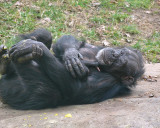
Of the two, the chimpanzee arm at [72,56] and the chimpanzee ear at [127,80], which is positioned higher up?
the chimpanzee arm at [72,56]

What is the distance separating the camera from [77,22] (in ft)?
26.2

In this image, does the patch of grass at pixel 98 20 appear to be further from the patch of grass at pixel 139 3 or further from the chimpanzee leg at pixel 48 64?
the chimpanzee leg at pixel 48 64

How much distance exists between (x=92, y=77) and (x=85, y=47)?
80cm

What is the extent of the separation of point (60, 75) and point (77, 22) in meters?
4.97

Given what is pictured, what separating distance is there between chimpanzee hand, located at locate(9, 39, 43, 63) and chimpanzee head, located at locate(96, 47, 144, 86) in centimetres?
102

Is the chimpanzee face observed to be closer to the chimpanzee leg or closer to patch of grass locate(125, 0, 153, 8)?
the chimpanzee leg

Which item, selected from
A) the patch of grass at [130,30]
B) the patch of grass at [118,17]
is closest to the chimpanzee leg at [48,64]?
the patch of grass at [130,30]

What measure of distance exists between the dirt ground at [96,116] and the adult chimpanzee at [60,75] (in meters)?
0.15

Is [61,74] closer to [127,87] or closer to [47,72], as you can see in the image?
[47,72]

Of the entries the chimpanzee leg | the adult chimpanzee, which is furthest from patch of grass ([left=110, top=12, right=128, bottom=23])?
the chimpanzee leg

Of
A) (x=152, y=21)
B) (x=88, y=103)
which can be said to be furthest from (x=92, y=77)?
(x=152, y=21)

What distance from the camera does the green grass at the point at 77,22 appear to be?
721 centimetres

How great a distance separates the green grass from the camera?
7215 mm

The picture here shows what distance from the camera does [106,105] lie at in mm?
3418
